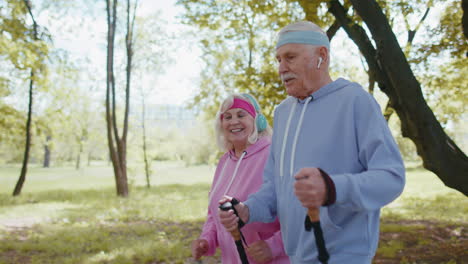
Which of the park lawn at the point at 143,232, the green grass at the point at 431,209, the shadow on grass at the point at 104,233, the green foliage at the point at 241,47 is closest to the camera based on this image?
the park lawn at the point at 143,232

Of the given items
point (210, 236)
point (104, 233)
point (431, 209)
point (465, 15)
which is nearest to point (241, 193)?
point (210, 236)

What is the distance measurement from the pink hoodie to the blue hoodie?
710 millimetres

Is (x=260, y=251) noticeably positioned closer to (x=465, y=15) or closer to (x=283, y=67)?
(x=283, y=67)

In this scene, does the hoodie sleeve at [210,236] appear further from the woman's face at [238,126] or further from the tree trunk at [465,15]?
the tree trunk at [465,15]

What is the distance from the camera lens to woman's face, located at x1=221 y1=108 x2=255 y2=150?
3.04m

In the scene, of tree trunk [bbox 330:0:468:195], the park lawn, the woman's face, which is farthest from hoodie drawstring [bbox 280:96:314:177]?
the park lawn

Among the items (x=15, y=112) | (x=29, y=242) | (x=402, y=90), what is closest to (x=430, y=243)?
(x=402, y=90)

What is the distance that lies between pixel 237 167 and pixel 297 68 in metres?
1.23

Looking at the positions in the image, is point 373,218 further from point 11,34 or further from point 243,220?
point 11,34

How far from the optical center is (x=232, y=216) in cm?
198

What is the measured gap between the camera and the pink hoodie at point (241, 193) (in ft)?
8.84

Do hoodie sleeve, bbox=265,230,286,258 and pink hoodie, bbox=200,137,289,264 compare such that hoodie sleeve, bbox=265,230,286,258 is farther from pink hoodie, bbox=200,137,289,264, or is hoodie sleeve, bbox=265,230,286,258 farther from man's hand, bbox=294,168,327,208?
man's hand, bbox=294,168,327,208

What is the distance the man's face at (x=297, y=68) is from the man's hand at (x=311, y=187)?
2.01ft

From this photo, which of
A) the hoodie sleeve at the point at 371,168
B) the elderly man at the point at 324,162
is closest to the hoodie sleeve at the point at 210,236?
the elderly man at the point at 324,162
